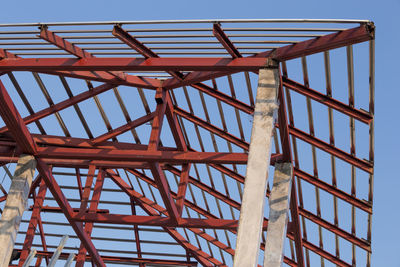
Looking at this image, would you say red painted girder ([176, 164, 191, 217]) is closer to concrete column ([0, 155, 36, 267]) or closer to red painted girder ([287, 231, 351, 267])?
concrete column ([0, 155, 36, 267])

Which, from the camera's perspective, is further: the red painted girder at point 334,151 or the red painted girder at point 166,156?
the red painted girder at point 334,151

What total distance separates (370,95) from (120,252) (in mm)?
17695

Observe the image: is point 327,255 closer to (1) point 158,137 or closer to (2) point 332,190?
(2) point 332,190

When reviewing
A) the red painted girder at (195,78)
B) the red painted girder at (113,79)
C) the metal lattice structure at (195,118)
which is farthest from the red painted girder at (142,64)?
the red painted girder at (113,79)

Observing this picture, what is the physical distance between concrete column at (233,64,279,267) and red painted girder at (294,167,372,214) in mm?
6738

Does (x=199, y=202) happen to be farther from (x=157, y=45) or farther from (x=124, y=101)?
(x=157, y=45)

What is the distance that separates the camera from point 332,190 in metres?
22.1

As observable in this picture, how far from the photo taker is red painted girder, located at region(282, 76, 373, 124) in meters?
18.5

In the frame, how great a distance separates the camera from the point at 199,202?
2773 cm

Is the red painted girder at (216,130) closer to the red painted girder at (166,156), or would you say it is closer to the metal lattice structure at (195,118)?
the metal lattice structure at (195,118)

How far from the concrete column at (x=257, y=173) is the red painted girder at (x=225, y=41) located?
82 cm

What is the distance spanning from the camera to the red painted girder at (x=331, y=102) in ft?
60.6

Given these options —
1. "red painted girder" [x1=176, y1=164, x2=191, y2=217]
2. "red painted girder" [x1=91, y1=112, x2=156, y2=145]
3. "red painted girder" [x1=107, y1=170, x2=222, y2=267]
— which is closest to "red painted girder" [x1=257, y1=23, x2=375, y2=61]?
"red painted girder" [x1=91, y1=112, x2=156, y2=145]

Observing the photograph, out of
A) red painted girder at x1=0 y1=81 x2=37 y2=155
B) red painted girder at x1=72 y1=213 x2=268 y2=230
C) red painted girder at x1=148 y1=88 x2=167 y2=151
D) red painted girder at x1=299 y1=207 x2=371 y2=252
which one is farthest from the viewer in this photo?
red painted girder at x1=299 y1=207 x2=371 y2=252
